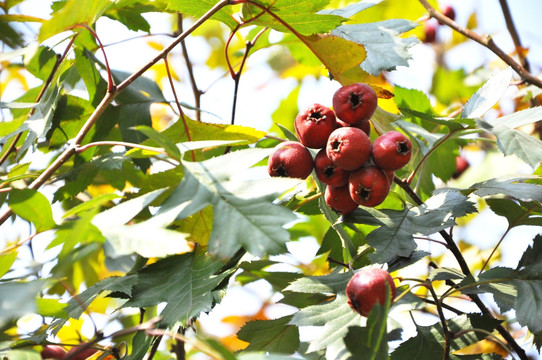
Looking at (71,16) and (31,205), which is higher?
(71,16)

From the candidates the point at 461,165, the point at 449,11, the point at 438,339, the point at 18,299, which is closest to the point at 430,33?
the point at 449,11

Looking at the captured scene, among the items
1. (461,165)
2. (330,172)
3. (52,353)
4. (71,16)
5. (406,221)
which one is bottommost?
(461,165)

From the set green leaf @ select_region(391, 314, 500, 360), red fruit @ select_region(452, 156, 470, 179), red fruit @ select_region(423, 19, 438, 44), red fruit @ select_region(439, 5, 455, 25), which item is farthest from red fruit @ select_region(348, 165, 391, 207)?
red fruit @ select_region(423, 19, 438, 44)

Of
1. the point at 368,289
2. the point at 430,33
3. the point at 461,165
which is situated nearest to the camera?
the point at 368,289

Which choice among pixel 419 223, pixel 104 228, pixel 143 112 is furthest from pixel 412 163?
pixel 104 228

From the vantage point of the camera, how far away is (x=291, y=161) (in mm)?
1016

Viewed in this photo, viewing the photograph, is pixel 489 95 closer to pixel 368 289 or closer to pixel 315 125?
pixel 315 125

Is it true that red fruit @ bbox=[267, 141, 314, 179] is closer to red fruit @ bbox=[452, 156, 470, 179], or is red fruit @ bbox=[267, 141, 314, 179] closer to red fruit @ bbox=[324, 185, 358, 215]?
red fruit @ bbox=[324, 185, 358, 215]

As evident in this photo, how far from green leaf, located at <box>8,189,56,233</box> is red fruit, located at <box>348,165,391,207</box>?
1.66ft

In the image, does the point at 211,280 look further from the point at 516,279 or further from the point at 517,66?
the point at 517,66

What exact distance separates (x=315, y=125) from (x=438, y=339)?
44 cm

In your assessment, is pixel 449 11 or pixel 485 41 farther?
pixel 449 11

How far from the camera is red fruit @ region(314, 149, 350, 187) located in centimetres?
103

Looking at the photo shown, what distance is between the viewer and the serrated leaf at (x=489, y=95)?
116 cm
